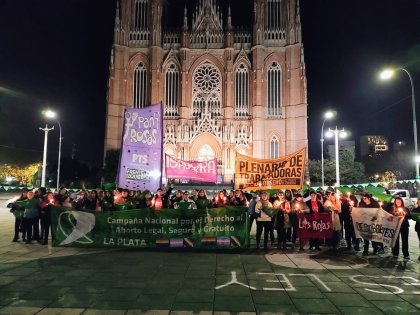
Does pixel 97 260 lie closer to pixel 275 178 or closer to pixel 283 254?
pixel 283 254

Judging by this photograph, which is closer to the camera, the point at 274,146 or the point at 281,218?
the point at 281,218

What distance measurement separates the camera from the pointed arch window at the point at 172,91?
4803cm

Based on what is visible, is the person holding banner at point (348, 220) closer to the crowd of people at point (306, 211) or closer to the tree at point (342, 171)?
the crowd of people at point (306, 211)

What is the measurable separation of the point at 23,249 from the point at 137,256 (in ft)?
10.7

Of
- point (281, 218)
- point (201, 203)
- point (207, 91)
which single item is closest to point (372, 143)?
point (207, 91)

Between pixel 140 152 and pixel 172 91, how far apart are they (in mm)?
39943

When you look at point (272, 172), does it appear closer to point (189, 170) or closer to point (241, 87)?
point (189, 170)

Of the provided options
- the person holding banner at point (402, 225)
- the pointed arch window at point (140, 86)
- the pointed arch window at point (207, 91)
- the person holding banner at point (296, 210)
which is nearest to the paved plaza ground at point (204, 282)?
the person holding banner at point (402, 225)

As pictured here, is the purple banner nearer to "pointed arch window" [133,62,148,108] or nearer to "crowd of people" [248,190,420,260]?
"crowd of people" [248,190,420,260]

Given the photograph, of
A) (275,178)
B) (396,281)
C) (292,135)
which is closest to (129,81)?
(292,135)

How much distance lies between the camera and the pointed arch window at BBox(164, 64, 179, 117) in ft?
158

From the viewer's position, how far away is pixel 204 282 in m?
6.41

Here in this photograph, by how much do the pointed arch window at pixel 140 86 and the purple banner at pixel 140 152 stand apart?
39826mm

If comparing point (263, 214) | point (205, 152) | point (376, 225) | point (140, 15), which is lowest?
point (376, 225)
